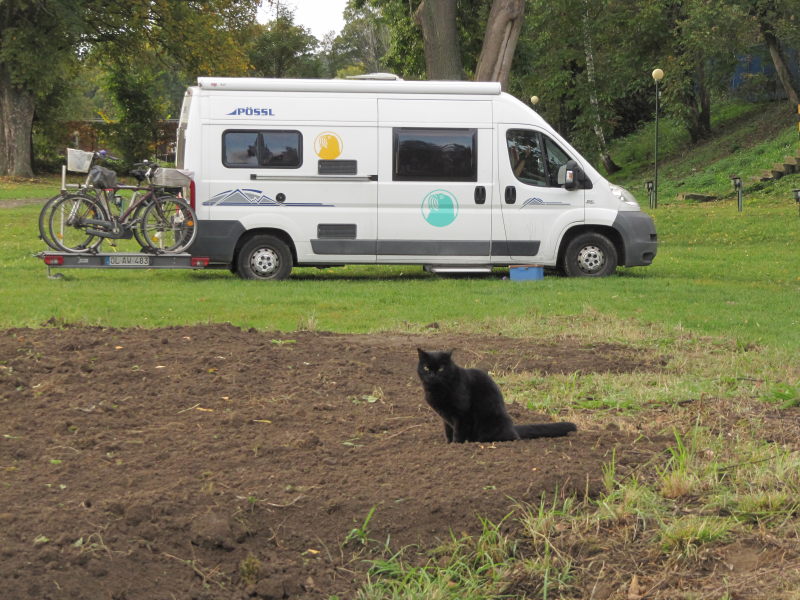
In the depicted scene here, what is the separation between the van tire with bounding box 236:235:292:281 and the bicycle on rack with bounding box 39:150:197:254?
2.84 feet

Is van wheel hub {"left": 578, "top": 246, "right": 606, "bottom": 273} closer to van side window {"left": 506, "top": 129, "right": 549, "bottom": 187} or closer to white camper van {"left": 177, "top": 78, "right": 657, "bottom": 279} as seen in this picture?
white camper van {"left": 177, "top": 78, "right": 657, "bottom": 279}

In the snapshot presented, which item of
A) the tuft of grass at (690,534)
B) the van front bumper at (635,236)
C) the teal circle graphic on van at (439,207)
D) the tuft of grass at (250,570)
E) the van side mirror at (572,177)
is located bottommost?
the tuft of grass at (250,570)

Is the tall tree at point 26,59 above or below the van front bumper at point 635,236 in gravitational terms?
above

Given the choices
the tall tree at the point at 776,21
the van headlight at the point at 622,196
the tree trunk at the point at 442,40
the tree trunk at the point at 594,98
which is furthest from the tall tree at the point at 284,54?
the van headlight at the point at 622,196

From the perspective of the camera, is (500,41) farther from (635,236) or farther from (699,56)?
(699,56)

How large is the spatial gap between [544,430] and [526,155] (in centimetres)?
1036

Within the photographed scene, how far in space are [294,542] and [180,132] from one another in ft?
41.8

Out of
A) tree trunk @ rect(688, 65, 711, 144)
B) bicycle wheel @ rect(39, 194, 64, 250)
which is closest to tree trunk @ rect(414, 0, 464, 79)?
bicycle wheel @ rect(39, 194, 64, 250)

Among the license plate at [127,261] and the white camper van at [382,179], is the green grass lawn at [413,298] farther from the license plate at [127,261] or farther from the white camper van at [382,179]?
the white camper van at [382,179]

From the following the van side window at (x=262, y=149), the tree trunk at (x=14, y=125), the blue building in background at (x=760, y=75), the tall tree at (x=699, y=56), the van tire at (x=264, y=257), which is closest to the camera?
the van side window at (x=262, y=149)

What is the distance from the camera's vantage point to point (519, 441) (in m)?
5.81

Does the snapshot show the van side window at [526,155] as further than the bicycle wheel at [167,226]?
Yes

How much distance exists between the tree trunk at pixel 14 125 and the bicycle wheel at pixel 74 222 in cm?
2553

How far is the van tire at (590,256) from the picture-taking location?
635 inches
